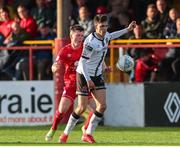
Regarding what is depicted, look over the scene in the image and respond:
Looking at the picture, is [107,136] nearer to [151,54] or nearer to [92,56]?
[92,56]

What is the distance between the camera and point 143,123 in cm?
1931

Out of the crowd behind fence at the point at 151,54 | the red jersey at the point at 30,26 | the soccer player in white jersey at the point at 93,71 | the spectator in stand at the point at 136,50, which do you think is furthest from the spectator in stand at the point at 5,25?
the soccer player in white jersey at the point at 93,71

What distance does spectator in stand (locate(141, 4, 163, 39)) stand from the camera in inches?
771

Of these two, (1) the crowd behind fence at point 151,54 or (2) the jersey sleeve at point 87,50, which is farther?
(1) the crowd behind fence at point 151,54

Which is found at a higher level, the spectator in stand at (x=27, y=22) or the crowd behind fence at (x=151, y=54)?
the spectator in stand at (x=27, y=22)

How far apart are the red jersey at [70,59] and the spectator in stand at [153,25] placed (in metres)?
3.88

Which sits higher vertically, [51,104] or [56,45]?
[56,45]

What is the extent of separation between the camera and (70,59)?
52.4 ft

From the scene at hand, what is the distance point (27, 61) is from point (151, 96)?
9.81ft

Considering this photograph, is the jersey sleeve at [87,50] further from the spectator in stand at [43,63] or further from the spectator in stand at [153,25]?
the spectator in stand at [43,63]

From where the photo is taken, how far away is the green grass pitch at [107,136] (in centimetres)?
1492

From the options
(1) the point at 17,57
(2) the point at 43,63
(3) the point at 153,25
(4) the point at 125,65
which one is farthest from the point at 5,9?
(4) the point at 125,65

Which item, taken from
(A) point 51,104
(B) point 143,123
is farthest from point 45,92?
(B) point 143,123

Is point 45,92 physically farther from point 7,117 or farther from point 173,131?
point 173,131
